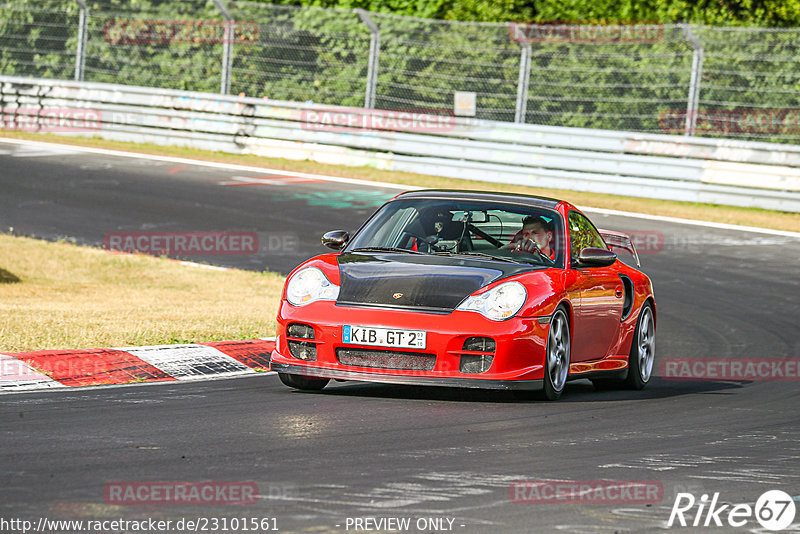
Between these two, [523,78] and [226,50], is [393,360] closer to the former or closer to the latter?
[523,78]

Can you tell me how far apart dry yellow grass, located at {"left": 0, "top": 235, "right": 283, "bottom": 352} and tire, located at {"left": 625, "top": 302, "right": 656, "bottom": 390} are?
2924 millimetres

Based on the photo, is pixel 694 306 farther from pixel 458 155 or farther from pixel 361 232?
pixel 458 155

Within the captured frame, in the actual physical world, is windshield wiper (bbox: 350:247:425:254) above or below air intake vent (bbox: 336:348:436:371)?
above

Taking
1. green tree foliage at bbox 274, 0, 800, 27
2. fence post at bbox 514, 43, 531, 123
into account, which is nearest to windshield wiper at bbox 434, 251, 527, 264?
fence post at bbox 514, 43, 531, 123

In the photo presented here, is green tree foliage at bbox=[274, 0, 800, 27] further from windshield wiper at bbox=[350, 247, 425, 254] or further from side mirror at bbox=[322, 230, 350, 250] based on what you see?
windshield wiper at bbox=[350, 247, 425, 254]

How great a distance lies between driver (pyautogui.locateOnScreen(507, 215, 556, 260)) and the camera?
347 inches

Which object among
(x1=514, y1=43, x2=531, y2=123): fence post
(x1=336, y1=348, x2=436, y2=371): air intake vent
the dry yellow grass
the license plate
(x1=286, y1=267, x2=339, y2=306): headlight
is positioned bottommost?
the dry yellow grass

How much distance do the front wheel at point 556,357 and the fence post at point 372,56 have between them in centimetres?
1528

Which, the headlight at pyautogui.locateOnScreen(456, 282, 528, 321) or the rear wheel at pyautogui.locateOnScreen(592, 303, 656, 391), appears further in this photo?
the rear wheel at pyautogui.locateOnScreen(592, 303, 656, 391)

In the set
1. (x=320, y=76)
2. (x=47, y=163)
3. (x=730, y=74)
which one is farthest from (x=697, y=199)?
(x=47, y=163)

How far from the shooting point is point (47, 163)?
22.0m

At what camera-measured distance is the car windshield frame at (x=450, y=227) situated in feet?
29.0

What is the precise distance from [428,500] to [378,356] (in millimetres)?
2577

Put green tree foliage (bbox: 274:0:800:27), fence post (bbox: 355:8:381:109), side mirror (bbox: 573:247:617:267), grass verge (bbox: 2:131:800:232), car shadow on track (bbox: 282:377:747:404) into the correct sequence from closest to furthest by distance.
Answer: car shadow on track (bbox: 282:377:747:404), side mirror (bbox: 573:247:617:267), grass verge (bbox: 2:131:800:232), fence post (bbox: 355:8:381:109), green tree foliage (bbox: 274:0:800:27)
